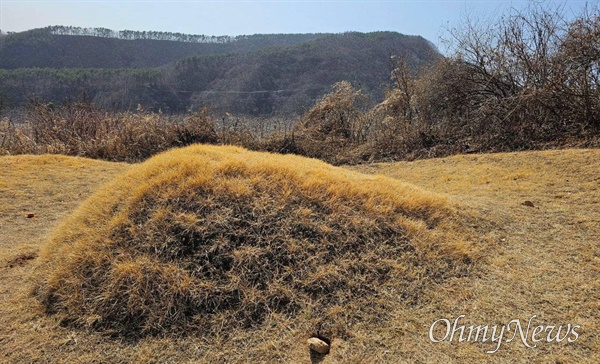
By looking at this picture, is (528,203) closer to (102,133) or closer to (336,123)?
(336,123)

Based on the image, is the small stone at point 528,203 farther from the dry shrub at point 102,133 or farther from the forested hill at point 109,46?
the forested hill at point 109,46

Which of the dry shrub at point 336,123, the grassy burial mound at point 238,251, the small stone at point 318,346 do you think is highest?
the dry shrub at point 336,123

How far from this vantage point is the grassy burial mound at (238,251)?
83.3 inches

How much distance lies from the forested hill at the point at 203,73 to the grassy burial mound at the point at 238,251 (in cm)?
2128

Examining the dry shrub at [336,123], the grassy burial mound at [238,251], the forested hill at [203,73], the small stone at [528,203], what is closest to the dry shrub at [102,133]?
the dry shrub at [336,123]

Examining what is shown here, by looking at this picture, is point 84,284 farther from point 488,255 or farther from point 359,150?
point 359,150

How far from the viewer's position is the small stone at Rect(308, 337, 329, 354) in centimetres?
185

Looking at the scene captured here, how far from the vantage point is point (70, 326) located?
6.79 feet

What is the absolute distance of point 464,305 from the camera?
2.19 meters

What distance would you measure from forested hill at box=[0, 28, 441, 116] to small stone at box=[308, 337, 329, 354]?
22.6 m

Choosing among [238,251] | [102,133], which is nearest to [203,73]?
[102,133]

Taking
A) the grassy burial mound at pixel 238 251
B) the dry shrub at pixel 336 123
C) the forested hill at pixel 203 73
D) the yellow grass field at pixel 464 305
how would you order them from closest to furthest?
the yellow grass field at pixel 464 305, the grassy burial mound at pixel 238 251, the dry shrub at pixel 336 123, the forested hill at pixel 203 73

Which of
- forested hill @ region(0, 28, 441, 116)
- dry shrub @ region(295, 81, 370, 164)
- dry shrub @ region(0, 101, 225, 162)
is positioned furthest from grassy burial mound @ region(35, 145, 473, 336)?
forested hill @ region(0, 28, 441, 116)

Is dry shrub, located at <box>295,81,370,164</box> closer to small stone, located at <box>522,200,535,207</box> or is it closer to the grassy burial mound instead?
small stone, located at <box>522,200,535,207</box>
